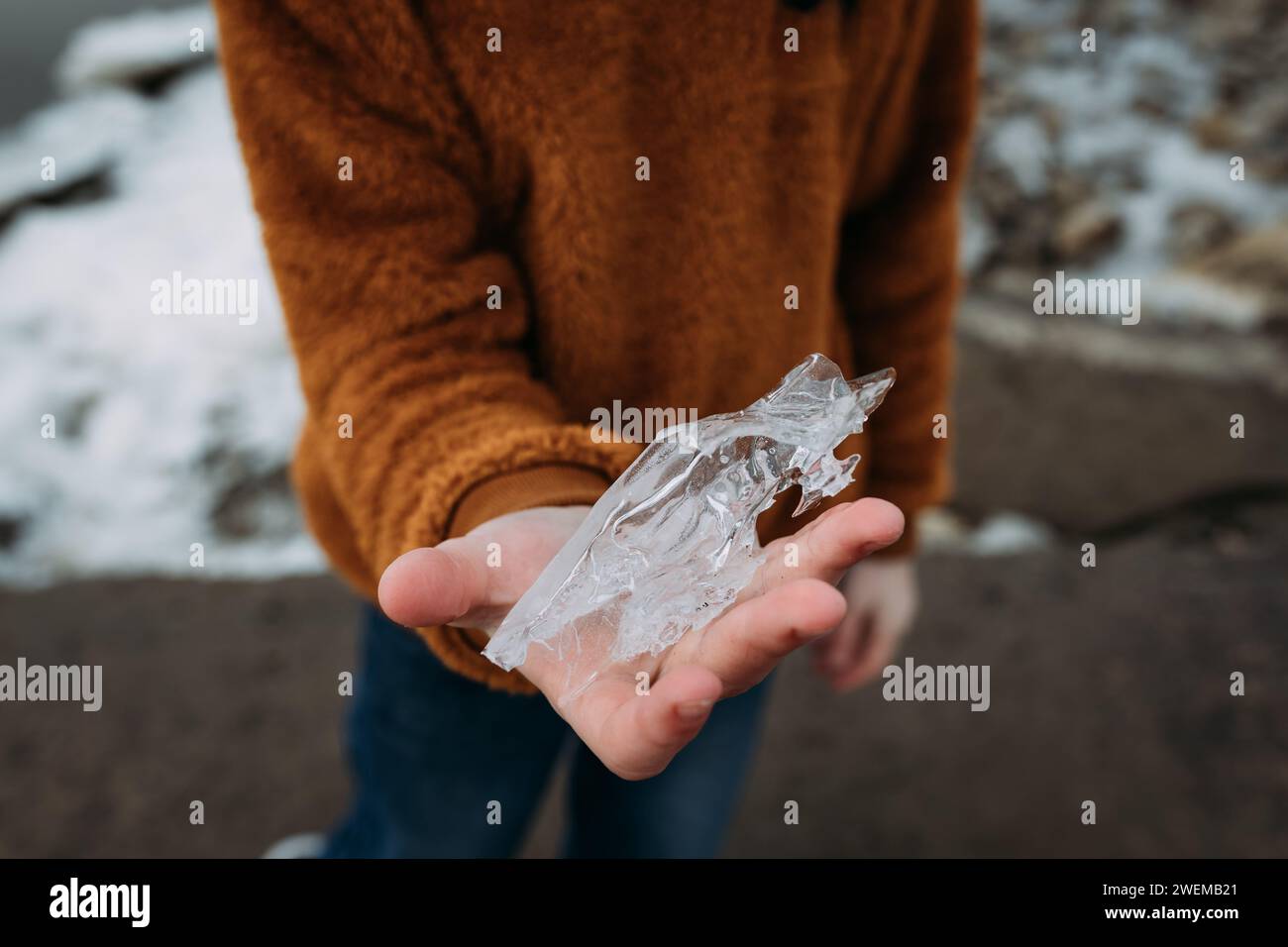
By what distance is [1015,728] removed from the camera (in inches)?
109

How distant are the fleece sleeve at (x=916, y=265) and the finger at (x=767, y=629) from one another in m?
0.93

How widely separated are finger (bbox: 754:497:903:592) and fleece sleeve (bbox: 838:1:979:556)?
0.86 meters

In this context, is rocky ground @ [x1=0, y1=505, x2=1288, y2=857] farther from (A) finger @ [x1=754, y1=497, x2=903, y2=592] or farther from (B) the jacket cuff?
(A) finger @ [x1=754, y1=497, x2=903, y2=592]

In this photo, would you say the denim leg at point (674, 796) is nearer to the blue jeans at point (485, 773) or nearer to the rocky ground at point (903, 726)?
the blue jeans at point (485, 773)

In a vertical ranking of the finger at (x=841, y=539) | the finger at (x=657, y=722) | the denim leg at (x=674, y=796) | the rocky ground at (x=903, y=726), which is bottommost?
the rocky ground at (x=903, y=726)

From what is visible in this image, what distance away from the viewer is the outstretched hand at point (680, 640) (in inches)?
31.1

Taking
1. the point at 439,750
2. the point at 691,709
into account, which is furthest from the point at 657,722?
the point at 439,750

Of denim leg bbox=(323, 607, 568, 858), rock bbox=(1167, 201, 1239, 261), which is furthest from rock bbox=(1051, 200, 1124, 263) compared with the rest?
denim leg bbox=(323, 607, 568, 858)

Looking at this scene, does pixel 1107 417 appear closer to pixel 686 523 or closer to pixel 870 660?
pixel 870 660

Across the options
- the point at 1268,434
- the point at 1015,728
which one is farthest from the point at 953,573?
the point at 1268,434

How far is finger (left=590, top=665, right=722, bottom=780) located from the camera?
78 centimetres

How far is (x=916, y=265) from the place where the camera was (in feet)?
5.35

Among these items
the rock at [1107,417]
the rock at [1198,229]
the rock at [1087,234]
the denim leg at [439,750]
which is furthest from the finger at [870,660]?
the rock at [1198,229]
